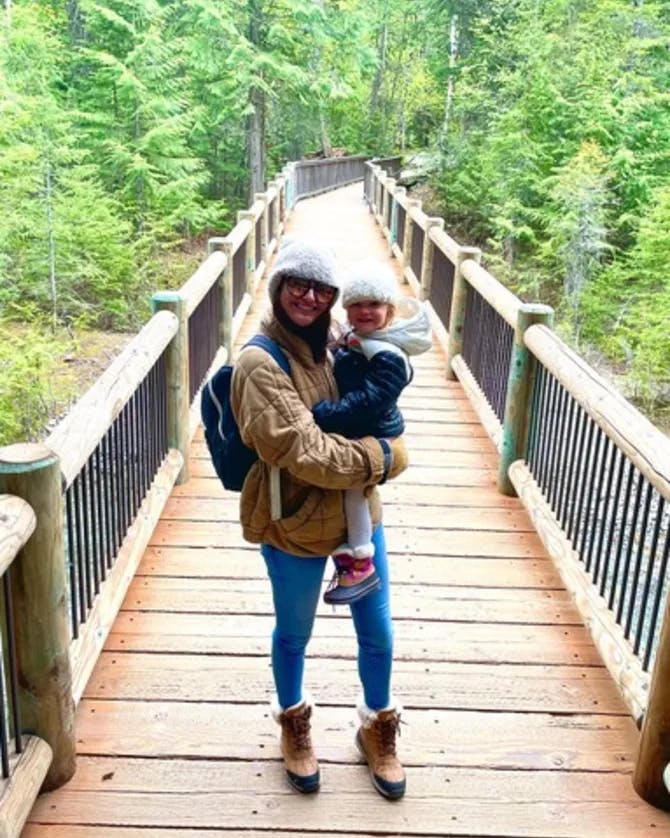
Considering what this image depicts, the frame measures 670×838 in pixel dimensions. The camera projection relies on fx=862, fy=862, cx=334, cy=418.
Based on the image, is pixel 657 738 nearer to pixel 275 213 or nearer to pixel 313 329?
pixel 313 329

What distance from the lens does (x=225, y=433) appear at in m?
2.45

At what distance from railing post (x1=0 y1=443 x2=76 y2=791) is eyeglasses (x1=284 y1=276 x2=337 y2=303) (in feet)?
2.66

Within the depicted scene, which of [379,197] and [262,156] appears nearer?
[379,197]

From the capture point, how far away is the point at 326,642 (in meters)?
3.52

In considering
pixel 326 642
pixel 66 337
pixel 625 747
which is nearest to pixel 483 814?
pixel 625 747

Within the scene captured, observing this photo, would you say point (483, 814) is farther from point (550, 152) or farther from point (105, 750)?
point (550, 152)

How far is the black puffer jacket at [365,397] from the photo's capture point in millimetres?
2365

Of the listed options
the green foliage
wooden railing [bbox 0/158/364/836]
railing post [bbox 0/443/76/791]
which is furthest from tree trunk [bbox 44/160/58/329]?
railing post [bbox 0/443/76/791]

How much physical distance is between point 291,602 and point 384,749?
62cm

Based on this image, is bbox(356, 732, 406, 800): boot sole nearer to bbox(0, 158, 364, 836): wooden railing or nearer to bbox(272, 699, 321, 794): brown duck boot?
bbox(272, 699, 321, 794): brown duck boot

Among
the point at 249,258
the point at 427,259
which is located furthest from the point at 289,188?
the point at 427,259

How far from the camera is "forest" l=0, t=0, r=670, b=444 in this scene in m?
16.1

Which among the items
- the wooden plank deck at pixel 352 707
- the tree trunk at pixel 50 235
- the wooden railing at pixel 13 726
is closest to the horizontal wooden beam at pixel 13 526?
the wooden railing at pixel 13 726

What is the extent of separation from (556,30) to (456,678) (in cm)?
2353
